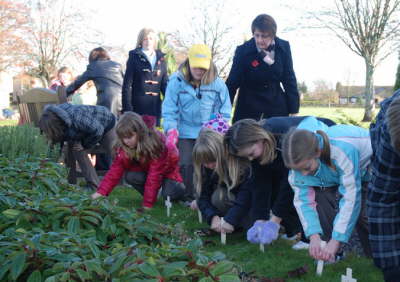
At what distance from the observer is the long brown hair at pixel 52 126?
5.21m

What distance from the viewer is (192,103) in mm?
4977

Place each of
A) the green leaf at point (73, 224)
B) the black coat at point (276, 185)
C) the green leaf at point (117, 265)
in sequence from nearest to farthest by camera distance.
Result: 1. the green leaf at point (117, 265)
2. the green leaf at point (73, 224)
3. the black coat at point (276, 185)

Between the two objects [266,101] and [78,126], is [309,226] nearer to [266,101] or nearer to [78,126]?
[266,101]

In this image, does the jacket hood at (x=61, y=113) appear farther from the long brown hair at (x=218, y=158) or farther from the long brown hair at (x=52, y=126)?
the long brown hair at (x=218, y=158)

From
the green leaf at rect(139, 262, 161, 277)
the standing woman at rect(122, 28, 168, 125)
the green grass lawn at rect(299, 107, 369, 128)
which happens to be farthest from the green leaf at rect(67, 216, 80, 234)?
the standing woman at rect(122, 28, 168, 125)

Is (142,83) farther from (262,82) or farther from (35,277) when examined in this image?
(35,277)

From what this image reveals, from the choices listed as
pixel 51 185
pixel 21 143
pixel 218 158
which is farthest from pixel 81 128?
pixel 51 185

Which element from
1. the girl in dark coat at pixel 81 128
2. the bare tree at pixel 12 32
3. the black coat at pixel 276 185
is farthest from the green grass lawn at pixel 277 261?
the bare tree at pixel 12 32

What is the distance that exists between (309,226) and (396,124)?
4.65 feet

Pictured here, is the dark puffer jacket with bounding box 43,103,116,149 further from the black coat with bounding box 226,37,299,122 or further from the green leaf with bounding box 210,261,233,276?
the green leaf with bounding box 210,261,233,276

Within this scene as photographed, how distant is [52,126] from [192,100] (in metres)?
1.58

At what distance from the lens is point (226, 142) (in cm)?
346

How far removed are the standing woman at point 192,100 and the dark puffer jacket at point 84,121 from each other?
3.12ft

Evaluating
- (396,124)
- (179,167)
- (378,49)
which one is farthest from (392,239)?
(378,49)
